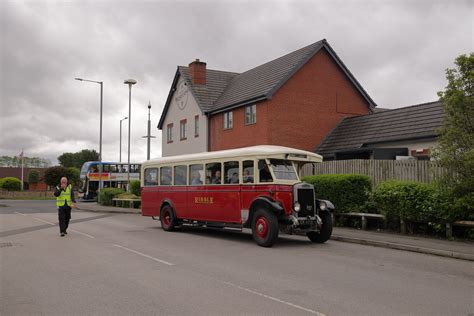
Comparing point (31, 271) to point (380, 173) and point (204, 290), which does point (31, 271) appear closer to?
point (204, 290)

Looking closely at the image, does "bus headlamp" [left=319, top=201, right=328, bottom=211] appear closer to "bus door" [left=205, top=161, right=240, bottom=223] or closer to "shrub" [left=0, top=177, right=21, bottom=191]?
"bus door" [left=205, top=161, right=240, bottom=223]

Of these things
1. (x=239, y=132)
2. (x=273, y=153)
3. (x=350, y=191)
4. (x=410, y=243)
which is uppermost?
(x=239, y=132)

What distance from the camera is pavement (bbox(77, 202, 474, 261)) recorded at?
11016 millimetres

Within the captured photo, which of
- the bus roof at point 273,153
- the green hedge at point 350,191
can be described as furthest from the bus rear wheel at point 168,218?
the green hedge at point 350,191

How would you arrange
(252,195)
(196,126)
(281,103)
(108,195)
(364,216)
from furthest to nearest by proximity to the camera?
(108,195) → (196,126) → (281,103) → (364,216) → (252,195)

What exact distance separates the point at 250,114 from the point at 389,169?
12658mm

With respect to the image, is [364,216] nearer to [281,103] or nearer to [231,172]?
[231,172]

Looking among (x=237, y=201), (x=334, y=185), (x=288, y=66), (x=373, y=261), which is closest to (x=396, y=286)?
(x=373, y=261)

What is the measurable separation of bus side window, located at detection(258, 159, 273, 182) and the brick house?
13.6 metres

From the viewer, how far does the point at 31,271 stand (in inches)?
340

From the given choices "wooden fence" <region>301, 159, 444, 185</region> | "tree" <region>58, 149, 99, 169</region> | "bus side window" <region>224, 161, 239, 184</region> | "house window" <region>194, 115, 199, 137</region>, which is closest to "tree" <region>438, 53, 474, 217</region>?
"wooden fence" <region>301, 159, 444, 185</region>

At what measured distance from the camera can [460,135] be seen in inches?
498

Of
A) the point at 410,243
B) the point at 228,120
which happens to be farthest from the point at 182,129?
the point at 410,243

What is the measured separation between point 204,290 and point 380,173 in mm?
11721
